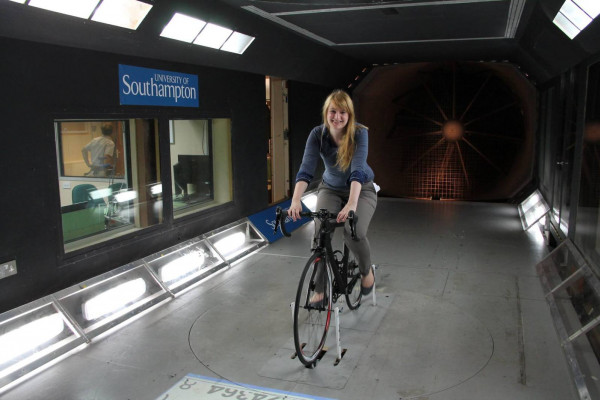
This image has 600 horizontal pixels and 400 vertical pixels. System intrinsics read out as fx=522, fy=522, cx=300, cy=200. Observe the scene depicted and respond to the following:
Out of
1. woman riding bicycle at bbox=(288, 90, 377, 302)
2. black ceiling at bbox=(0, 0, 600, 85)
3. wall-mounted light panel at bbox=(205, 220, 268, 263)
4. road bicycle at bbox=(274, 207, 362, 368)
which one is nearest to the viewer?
road bicycle at bbox=(274, 207, 362, 368)

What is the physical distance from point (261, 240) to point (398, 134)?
4.45 meters

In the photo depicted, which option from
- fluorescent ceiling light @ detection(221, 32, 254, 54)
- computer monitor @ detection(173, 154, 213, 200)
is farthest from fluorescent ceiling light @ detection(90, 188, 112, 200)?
fluorescent ceiling light @ detection(221, 32, 254, 54)

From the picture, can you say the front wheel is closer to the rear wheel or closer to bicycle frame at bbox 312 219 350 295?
bicycle frame at bbox 312 219 350 295

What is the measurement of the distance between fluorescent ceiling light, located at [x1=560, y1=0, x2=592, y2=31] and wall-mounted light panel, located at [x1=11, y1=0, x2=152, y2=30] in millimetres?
3300

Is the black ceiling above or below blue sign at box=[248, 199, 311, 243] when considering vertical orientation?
above

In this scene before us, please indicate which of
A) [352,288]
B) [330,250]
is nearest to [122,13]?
[330,250]

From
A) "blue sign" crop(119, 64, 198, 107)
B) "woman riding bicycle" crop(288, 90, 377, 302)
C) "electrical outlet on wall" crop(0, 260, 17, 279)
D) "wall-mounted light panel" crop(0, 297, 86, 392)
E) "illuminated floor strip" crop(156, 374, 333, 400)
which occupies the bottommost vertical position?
"illuminated floor strip" crop(156, 374, 333, 400)

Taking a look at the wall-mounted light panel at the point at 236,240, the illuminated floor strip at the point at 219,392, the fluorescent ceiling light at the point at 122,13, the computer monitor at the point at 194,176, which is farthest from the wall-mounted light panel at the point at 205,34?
the illuminated floor strip at the point at 219,392

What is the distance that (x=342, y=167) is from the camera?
382 cm

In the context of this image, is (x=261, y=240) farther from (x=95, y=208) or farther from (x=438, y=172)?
(x=438, y=172)

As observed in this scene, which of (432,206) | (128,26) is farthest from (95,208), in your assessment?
(432,206)

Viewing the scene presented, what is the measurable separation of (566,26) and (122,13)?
12.5 ft

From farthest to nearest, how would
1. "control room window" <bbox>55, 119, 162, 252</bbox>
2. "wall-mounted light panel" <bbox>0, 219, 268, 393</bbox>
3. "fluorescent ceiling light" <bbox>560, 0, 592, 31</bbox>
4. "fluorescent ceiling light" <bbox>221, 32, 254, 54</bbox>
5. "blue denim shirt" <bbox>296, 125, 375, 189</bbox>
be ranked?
1. "fluorescent ceiling light" <bbox>221, 32, 254, 54</bbox>
2. "control room window" <bbox>55, 119, 162, 252</bbox>
3. "fluorescent ceiling light" <bbox>560, 0, 592, 31</bbox>
4. "blue denim shirt" <bbox>296, 125, 375, 189</bbox>
5. "wall-mounted light panel" <bbox>0, 219, 268, 393</bbox>

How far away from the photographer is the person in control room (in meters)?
4.68
